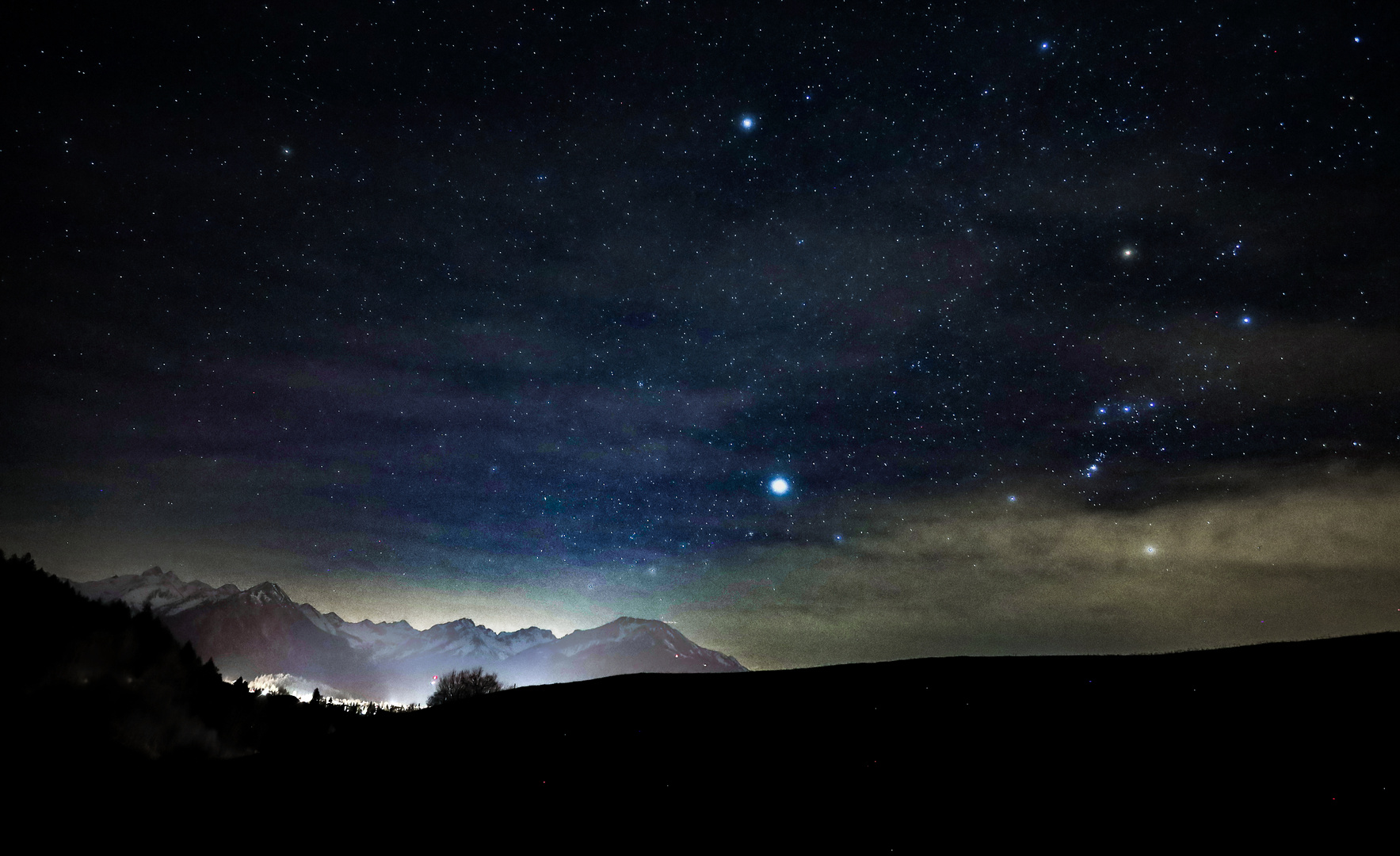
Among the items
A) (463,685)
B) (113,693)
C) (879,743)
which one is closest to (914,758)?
(879,743)

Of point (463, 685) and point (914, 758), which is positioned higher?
point (914, 758)

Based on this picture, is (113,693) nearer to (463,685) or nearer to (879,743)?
(879,743)

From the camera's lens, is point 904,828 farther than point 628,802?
No

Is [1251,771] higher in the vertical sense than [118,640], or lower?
lower

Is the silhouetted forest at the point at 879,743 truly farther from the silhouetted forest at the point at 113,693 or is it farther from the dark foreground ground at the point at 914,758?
the silhouetted forest at the point at 113,693

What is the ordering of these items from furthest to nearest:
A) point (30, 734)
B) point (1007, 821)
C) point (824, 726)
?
point (30, 734) < point (824, 726) < point (1007, 821)

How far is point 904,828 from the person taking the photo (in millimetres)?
7594

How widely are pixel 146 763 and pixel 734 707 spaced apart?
1568 cm

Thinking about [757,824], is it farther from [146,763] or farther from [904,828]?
[146,763]

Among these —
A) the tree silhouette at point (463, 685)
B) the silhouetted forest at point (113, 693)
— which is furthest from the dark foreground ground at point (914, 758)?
the tree silhouette at point (463, 685)

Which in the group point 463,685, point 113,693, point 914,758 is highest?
point 113,693

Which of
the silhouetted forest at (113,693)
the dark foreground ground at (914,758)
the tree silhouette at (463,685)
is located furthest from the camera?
the tree silhouette at (463,685)

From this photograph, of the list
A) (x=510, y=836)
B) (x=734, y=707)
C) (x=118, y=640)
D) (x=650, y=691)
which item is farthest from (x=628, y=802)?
(x=118, y=640)

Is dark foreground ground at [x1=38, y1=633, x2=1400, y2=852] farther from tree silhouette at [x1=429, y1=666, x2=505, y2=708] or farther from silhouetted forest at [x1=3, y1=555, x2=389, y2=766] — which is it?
tree silhouette at [x1=429, y1=666, x2=505, y2=708]
